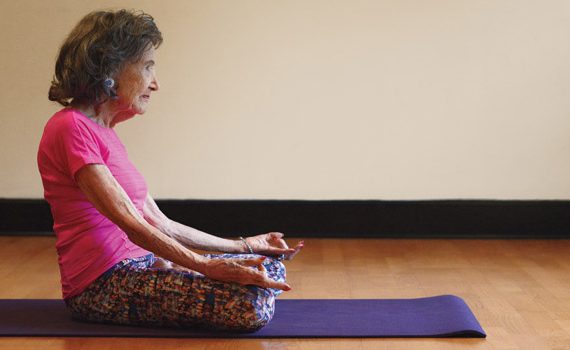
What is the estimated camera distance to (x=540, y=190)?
4.74m

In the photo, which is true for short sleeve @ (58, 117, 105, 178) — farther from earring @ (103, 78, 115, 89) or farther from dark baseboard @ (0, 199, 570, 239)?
dark baseboard @ (0, 199, 570, 239)

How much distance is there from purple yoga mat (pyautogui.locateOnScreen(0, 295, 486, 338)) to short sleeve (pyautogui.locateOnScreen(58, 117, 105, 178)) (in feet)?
1.75

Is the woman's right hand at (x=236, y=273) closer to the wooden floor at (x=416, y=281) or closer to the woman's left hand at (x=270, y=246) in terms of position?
the wooden floor at (x=416, y=281)

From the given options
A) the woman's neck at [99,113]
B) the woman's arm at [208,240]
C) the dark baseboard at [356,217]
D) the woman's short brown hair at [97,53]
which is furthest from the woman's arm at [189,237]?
the dark baseboard at [356,217]

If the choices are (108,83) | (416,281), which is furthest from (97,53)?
Result: (416,281)

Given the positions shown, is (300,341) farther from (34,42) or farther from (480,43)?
(34,42)

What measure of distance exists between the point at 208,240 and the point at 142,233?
19.7 inches

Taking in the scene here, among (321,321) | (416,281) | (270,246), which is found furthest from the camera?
(416,281)

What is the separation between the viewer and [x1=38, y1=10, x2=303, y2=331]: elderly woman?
9.10ft

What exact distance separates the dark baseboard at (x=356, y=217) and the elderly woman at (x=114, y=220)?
1.81 m

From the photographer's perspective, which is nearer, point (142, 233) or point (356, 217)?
point (142, 233)

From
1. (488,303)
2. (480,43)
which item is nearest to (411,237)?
(480,43)

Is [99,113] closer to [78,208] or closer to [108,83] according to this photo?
[108,83]

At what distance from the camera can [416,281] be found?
147 inches
